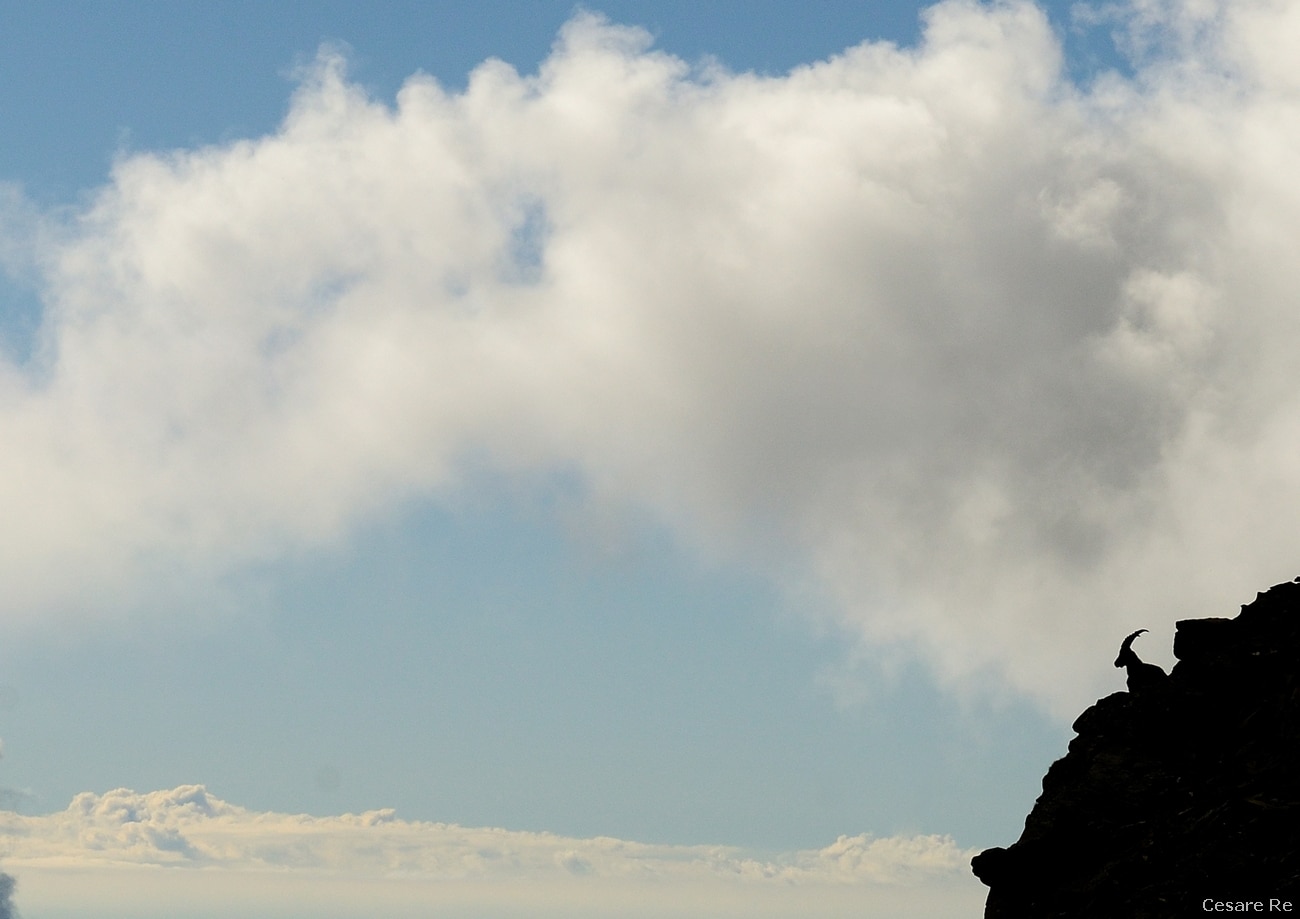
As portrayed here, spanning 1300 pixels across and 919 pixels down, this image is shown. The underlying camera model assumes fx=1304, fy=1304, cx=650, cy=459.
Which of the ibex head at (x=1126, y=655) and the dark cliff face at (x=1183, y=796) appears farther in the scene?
the ibex head at (x=1126, y=655)

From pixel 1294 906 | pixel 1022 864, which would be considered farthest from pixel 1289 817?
pixel 1022 864

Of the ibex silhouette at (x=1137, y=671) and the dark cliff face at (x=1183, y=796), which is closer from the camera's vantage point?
the dark cliff face at (x=1183, y=796)

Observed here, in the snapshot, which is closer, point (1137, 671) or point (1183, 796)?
point (1183, 796)

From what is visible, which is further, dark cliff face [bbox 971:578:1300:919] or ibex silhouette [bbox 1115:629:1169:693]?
ibex silhouette [bbox 1115:629:1169:693]

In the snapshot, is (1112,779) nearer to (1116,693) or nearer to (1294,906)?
(1116,693)

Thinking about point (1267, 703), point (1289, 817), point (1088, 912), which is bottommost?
point (1088, 912)

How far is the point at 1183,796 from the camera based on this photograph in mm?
47531

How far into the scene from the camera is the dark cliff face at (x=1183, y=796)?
41.8m

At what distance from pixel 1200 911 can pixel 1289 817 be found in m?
4.54

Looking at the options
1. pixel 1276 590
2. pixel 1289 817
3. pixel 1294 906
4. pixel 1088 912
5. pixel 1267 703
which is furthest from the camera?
pixel 1276 590

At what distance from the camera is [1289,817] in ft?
137

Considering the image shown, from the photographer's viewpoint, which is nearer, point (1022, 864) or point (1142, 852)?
point (1142, 852)

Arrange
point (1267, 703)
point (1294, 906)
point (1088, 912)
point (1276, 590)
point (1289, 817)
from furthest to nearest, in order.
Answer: point (1276, 590) < point (1267, 703) < point (1088, 912) < point (1289, 817) < point (1294, 906)

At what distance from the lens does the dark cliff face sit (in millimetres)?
41750
